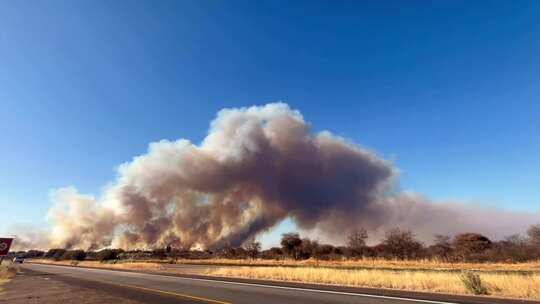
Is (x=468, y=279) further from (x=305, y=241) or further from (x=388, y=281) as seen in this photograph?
(x=305, y=241)

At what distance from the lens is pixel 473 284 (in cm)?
1336

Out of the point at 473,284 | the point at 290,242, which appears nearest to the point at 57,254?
the point at 290,242

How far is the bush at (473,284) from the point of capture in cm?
1292

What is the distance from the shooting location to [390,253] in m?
64.4

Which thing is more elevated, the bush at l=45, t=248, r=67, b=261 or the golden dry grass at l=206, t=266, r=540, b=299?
the golden dry grass at l=206, t=266, r=540, b=299

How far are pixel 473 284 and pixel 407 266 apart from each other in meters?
25.7

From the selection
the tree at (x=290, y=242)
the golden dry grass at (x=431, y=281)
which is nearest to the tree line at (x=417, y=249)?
the tree at (x=290, y=242)

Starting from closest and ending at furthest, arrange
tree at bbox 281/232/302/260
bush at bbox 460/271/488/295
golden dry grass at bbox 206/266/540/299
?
golden dry grass at bbox 206/266/540/299 < bush at bbox 460/271/488/295 < tree at bbox 281/232/302/260

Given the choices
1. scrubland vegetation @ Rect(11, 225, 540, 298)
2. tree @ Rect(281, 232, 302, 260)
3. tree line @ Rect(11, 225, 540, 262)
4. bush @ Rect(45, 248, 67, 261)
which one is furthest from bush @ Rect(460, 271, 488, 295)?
bush @ Rect(45, 248, 67, 261)

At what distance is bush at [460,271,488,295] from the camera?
1292 cm

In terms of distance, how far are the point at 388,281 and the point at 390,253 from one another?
171 ft

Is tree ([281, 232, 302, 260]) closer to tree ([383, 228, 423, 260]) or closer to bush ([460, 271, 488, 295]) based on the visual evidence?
tree ([383, 228, 423, 260])

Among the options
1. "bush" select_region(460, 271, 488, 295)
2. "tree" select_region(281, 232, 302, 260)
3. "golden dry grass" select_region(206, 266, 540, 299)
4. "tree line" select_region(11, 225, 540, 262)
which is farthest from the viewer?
"tree" select_region(281, 232, 302, 260)

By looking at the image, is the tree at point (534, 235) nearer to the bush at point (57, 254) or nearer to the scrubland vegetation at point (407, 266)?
the scrubland vegetation at point (407, 266)
